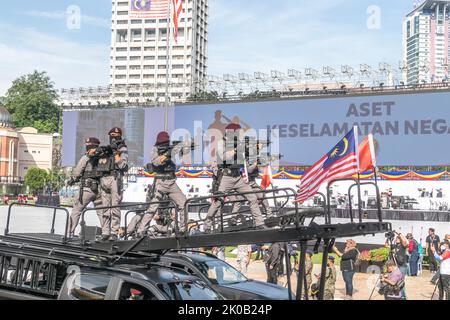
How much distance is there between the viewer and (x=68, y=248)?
8172 mm

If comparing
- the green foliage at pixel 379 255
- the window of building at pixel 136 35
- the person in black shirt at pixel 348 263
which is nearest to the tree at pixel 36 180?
the green foliage at pixel 379 255

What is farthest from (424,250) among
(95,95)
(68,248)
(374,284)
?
(95,95)

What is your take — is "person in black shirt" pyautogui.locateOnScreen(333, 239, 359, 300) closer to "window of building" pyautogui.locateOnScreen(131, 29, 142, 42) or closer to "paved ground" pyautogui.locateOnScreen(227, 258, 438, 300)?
"paved ground" pyautogui.locateOnScreen(227, 258, 438, 300)

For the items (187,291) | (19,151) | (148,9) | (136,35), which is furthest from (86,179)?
(136,35)

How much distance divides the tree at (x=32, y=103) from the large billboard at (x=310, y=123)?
67.4 metres

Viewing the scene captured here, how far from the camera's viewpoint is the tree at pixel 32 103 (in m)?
113

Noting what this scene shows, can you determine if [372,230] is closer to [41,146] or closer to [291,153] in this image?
[291,153]

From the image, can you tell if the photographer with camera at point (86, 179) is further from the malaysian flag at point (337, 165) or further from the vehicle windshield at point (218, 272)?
the malaysian flag at point (337, 165)

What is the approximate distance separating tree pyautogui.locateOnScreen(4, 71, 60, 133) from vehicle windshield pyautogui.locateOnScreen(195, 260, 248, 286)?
344 feet

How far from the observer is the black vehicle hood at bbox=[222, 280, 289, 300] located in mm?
10001

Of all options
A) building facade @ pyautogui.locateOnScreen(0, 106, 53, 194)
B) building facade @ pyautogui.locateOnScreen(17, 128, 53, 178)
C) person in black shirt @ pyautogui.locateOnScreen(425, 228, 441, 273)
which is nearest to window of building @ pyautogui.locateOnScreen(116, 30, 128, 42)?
building facade @ pyautogui.locateOnScreen(0, 106, 53, 194)

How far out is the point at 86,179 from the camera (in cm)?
1053

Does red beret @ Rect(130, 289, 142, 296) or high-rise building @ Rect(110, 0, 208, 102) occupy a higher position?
high-rise building @ Rect(110, 0, 208, 102)

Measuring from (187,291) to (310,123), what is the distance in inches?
1400
